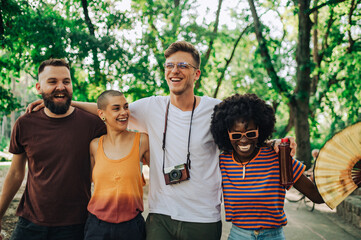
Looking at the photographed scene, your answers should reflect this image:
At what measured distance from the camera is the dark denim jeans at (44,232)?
2.87 m

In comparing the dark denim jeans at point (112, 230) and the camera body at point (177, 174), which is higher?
the camera body at point (177, 174)

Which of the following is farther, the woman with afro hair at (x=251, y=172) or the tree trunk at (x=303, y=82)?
the tree trunk at (x=303, y=82)

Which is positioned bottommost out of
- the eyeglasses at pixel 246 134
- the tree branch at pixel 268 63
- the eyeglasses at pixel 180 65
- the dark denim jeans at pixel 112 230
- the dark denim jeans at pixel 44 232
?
the dark denim jeans at pixel 44 232

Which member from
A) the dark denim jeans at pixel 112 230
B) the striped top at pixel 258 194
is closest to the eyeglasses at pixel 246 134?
the striped top at pixel 258 194

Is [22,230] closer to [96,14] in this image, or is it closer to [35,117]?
[35,117]

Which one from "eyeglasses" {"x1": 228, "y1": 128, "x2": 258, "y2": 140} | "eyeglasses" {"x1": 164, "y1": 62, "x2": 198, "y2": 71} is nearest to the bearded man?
"eyeglasses" {"x1": 164, "y1": 62, "x2": 198, "y2": 71}

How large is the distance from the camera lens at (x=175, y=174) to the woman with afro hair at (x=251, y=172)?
384 mm

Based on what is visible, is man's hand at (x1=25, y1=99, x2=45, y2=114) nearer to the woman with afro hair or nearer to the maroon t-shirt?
the maroon t-shirt

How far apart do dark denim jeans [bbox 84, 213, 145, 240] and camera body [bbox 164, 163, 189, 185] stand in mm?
441

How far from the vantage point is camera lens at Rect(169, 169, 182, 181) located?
2775 millimetres

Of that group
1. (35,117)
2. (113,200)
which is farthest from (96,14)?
(113,200)

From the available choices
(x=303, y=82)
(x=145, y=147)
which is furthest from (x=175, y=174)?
(x=303, y=82)

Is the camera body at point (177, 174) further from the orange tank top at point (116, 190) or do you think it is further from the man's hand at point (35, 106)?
the man's hand at point (35, 106)

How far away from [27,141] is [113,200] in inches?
38.8
